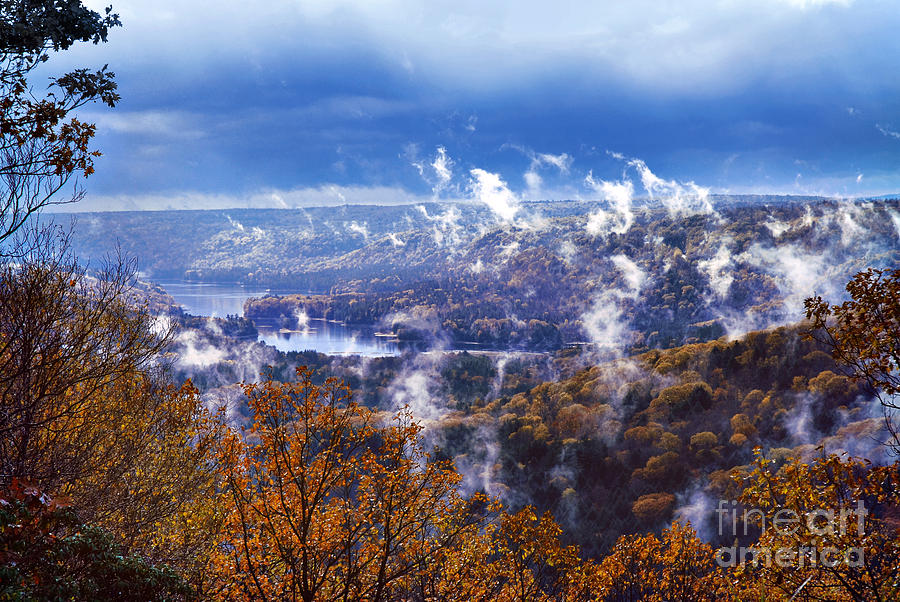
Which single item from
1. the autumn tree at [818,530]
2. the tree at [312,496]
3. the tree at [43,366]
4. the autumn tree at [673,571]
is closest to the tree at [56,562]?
the tree at [43,366]

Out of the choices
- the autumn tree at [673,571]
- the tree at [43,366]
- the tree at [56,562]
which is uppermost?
the tree at [43,366]

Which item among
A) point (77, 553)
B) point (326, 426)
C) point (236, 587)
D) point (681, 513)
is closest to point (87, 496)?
point (236, 587)

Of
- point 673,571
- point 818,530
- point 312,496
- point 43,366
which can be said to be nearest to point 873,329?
point 818,530

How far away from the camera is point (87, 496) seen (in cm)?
2466

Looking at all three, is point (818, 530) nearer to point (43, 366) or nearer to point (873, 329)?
point (873, 329)

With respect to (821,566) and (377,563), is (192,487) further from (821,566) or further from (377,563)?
(821,566)

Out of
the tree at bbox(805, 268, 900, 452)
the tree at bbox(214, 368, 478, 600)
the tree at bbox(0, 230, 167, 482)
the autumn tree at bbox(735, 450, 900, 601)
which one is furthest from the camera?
the tree at bbox(0, 230, 167, 482)

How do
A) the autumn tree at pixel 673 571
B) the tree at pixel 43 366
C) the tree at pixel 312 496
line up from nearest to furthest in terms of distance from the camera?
the tree at pixel 312 496 < the tree at pixel 43 366 < the autumn tree at pixel 673 571

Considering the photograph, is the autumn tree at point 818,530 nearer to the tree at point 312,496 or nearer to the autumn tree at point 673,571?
the tree at point 312,496

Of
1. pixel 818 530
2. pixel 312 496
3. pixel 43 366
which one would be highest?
pixel 43 366

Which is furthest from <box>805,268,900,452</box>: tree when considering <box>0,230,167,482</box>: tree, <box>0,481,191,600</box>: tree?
<box>0,230,167,482</box>: tree

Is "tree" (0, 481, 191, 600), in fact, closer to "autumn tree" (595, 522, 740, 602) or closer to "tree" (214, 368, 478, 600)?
"tree" (214, 368, 478, 600)

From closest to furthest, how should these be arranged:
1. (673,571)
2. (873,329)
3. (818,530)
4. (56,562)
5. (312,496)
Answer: (873,329) → (56,562) → (818,530) → (312,496) → (673,571)

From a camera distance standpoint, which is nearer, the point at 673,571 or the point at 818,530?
the point at 818,530
